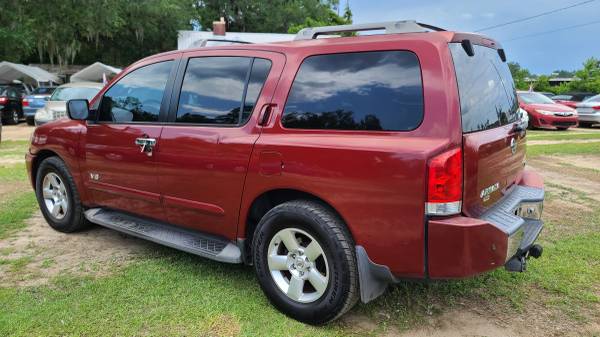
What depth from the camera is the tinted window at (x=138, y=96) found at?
13.3 feet

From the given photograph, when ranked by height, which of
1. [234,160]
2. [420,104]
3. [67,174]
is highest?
[420,104]

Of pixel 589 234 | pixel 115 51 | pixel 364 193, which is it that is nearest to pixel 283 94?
pixel 364 193

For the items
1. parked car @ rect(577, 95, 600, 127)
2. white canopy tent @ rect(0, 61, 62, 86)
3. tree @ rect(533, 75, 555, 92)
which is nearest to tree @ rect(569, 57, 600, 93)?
tree @ rect(533, 75, 555, 92)

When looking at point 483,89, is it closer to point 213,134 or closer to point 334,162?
point 334,162

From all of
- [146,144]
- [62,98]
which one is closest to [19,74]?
[62,98]

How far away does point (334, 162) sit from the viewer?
288cm

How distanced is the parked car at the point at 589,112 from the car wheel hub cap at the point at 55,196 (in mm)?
A: 18768

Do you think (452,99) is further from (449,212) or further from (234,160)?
(234,160)

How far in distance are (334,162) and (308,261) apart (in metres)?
0.67

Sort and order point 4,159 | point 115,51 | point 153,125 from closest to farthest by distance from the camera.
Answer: point 153,125
point 4,159
point 115,51

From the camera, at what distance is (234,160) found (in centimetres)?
334

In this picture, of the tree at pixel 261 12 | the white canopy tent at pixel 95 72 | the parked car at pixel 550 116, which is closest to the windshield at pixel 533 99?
Result: the parked car at pixel 550 116

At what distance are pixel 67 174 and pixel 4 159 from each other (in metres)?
6.59

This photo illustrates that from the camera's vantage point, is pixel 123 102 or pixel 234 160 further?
pixel 123 102
